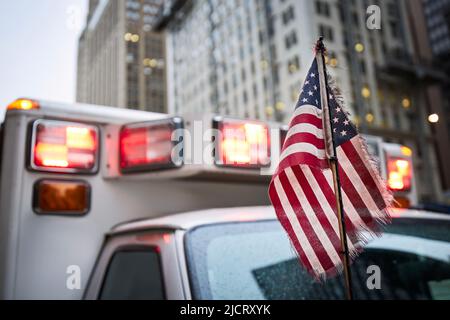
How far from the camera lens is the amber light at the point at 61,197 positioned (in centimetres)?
244

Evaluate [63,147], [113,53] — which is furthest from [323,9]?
[63,147]

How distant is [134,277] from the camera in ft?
7.51

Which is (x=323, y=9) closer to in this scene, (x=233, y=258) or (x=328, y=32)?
(x=328, y=32)

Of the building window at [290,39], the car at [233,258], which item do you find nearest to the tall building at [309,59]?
the building window at [290,39]

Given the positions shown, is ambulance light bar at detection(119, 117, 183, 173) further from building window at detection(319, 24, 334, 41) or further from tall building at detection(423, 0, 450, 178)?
tall building at detection(423, 0, 450, 178)

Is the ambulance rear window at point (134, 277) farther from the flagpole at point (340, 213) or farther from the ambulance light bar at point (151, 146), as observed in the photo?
the flagpole at point (340, 213)

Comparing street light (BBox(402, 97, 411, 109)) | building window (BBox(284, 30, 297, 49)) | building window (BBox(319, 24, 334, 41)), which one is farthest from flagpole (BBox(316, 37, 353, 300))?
street light (BBox(402, 97, 411, 109))

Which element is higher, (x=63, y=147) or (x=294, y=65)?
(x=294, y=65)

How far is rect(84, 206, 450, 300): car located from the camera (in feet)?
6.42

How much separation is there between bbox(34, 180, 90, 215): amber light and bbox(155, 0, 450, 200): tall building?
35.2m

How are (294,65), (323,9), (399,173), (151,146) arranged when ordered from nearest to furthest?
(151,146)
(399,173)
(323,9)
(294,65)

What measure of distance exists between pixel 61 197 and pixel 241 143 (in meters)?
1.04

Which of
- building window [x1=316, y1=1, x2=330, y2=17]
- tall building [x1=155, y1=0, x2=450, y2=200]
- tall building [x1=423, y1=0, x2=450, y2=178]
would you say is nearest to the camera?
tall building [x1=155, y1=0, x2=450, y2=200]
